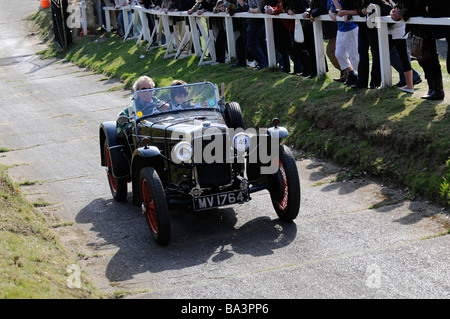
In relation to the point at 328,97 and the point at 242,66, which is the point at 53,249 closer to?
the point at 328,97

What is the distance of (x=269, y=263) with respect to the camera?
648cm

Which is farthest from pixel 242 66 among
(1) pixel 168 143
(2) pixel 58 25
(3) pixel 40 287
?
(2) pixel 58 25

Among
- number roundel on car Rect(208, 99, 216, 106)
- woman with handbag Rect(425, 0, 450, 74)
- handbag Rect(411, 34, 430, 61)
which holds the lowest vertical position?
number roundel on car Rect(208, 99, 216, 106)

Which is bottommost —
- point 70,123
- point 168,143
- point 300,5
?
point 70,123

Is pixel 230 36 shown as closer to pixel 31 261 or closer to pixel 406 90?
pixel 406 90

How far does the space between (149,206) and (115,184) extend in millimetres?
1992

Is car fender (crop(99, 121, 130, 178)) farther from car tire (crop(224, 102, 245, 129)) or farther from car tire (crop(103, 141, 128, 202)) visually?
car tire (crop(224, 102, 245, 129))

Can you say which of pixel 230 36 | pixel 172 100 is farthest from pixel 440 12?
pixel 230 36

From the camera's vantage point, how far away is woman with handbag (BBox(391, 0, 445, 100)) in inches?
364

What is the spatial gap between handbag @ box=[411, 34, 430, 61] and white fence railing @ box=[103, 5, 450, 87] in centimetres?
23

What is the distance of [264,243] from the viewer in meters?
7.05

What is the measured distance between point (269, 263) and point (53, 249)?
2249 mm

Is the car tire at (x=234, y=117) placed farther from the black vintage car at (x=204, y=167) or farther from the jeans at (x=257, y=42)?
the jeans at (x=257, y=42)

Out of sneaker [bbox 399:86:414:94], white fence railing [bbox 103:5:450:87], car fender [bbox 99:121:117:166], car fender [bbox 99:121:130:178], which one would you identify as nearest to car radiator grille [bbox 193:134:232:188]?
car fender [bbox 99:121:130:178]
